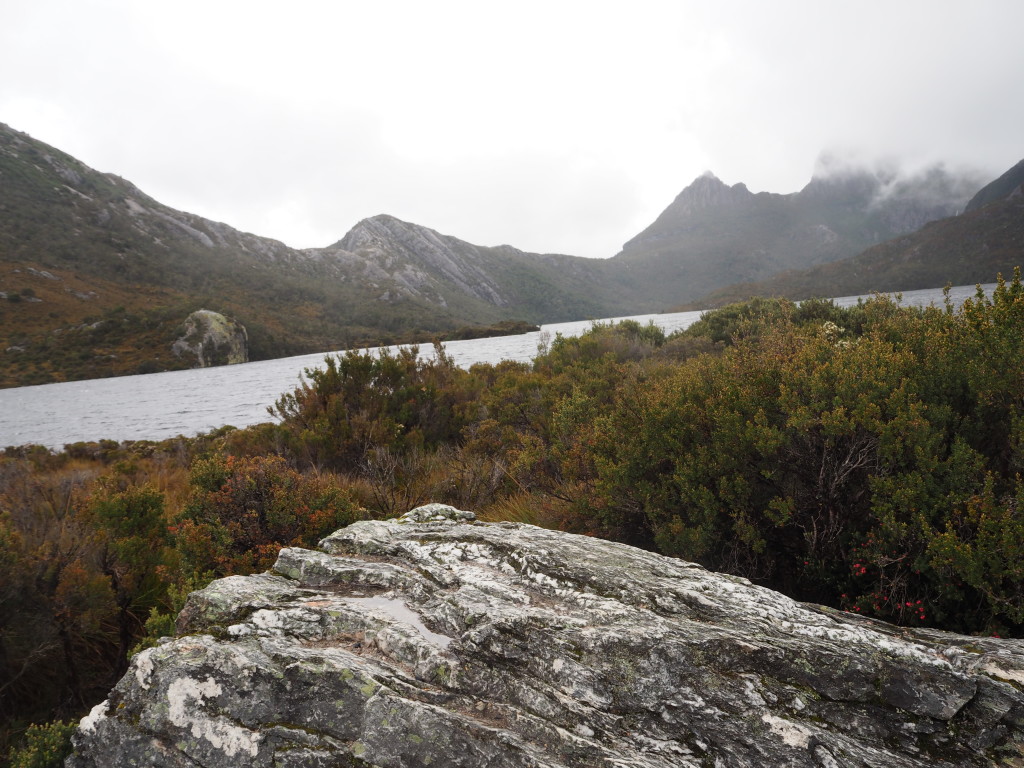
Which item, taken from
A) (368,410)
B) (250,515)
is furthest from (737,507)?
(368,410)

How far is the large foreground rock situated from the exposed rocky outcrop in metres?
Answer: 83.3

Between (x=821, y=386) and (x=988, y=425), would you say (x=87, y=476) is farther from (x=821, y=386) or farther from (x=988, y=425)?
(x=988, y=425)

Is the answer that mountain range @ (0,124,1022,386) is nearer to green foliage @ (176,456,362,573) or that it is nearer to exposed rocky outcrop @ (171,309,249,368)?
exposed rocky outcrop @ (171,309,249,368)

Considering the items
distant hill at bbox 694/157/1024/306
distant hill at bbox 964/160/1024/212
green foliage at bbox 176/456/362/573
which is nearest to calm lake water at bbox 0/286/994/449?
green foliage at bbox 176/456/362/573

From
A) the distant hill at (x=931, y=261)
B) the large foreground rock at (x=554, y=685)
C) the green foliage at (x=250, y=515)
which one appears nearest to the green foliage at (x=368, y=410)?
the green foliage at (x=250, y=515)

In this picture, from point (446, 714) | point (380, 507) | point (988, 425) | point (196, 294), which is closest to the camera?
point (446, 714)

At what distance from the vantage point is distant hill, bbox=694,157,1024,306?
96.5 meters

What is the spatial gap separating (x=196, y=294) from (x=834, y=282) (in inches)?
6011

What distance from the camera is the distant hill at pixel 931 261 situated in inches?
3800

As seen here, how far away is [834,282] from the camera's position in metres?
111

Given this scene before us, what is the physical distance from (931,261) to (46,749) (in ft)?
482

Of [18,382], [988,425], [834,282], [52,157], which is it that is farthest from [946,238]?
[52,157]

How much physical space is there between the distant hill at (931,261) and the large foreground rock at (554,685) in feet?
351

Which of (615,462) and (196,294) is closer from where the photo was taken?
(615,462)
